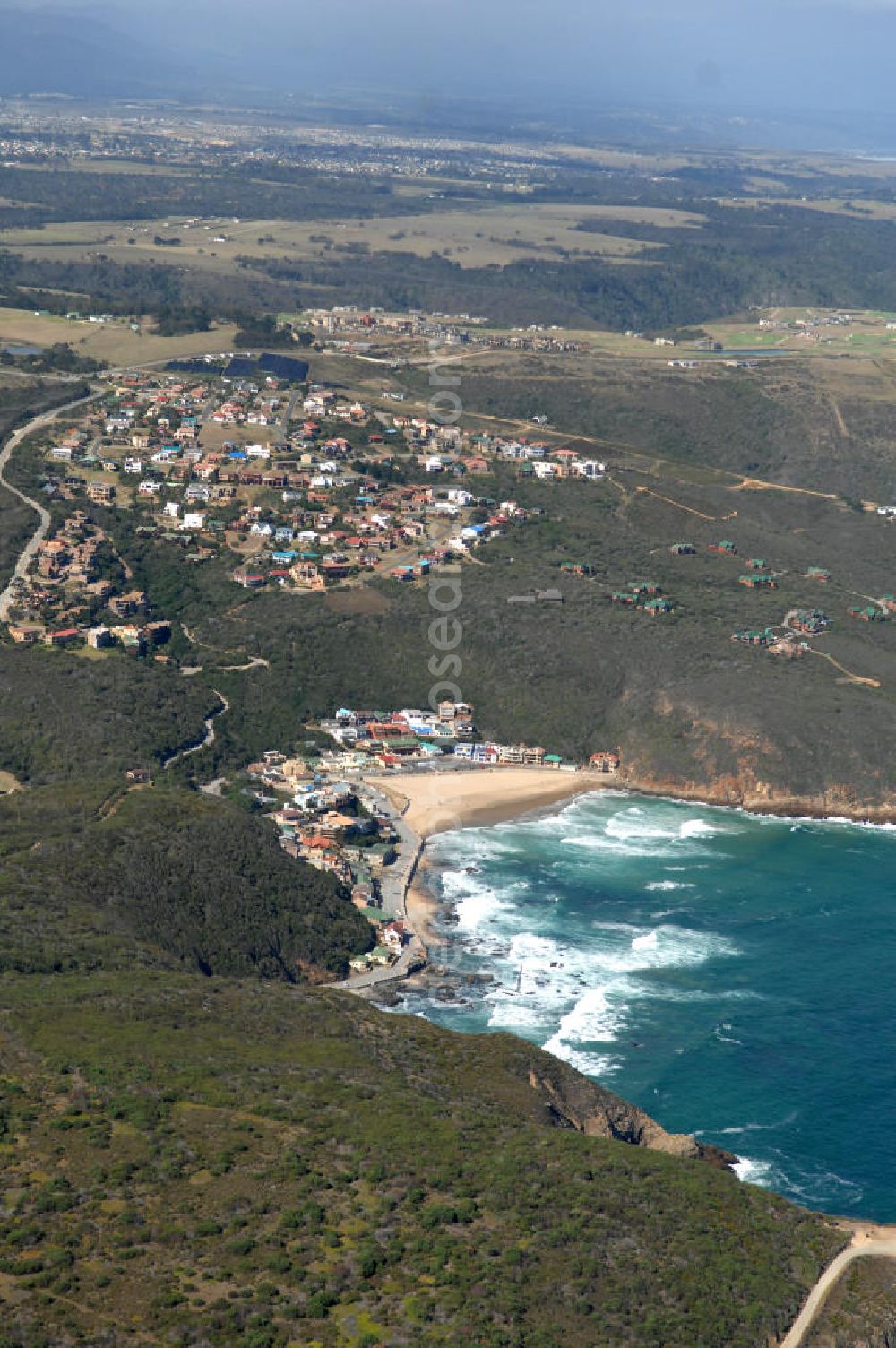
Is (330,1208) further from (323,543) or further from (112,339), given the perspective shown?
(112,339)

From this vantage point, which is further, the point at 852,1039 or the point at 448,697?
the point at 448,697

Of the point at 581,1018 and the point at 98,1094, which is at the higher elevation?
the point at 98,1094

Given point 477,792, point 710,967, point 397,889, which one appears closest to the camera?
point 710,967

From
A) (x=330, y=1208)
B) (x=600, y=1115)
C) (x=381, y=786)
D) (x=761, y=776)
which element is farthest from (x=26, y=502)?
(x=330, y=1208)

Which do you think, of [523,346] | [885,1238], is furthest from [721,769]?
[523,346]

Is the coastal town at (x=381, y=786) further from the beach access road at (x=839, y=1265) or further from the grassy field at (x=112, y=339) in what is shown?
the grassy field at (x=112, y=339)

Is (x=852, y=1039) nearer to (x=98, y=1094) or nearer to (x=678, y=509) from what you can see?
(x=98, y=1094)
